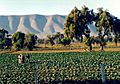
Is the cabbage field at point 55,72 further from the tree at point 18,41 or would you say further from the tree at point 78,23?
the tree at point 18,41

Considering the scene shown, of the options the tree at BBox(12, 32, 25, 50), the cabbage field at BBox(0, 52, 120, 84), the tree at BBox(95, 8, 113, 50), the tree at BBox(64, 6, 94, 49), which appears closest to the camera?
the cabbage field at BBox(0, 52, 120, 84)

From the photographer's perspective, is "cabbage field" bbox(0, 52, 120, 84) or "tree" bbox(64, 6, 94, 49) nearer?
"cabbage field" bbox(0, 52, 120, 84)

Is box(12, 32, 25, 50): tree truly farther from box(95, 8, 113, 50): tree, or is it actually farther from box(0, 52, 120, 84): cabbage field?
box(0, 52, 120, 84): cabbage field

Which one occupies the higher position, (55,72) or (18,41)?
(18,41)

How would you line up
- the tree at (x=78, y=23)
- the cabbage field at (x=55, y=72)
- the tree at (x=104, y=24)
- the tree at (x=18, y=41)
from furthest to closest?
the tree at (x=18, y=41), the tree at (x=104, y=24), the tree at (x=78, y=23), the cabbage field at (x=55, y=72)

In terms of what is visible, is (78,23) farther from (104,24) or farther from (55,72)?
(55,72)

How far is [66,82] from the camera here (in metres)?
26.6

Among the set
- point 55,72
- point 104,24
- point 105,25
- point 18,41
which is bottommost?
point 55,72

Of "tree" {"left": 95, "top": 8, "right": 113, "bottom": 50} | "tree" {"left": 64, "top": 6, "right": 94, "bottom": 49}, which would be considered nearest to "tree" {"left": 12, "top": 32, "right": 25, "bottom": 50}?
"tree" {"left": 64, "top": 6, "right": 94, "bottom": 49}

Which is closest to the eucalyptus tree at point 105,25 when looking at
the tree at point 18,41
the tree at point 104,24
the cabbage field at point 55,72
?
the tree at point 104,24

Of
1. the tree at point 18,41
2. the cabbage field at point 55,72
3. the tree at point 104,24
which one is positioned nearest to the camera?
the cabbage field at point 55,72

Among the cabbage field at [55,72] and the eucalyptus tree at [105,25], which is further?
the eucalyptus tree at [105,25]

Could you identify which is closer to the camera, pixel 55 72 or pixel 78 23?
pixel 55 72

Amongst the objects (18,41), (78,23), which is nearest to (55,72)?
(78,23)
